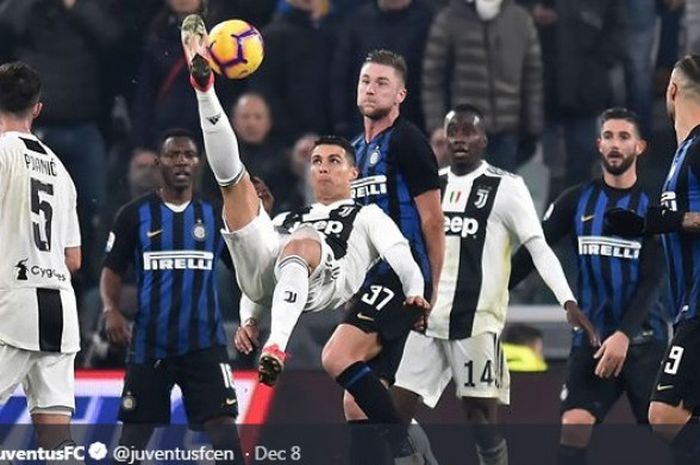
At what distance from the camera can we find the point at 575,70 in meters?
13.1

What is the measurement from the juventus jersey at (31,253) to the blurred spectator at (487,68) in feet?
13.6

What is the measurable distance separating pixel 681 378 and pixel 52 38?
5.54m

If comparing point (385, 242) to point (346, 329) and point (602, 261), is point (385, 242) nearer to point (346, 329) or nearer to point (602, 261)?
point (346, 329)

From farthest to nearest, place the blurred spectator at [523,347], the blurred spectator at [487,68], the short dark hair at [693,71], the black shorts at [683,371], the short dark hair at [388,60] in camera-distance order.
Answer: the blurred spectator at [487,68]
the blurred spectator at [523,347]
the short dark hair at [388,60]
the short dark hair at [693,71]
the black shorts at [683,371]

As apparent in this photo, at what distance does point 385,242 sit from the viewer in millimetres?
9758

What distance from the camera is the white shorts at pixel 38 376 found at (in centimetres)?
907

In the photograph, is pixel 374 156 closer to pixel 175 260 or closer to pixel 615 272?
pixel 175 260

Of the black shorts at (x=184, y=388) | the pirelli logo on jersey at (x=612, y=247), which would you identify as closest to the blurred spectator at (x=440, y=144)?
the pirelli logo on jersey at (x=612, y=247)

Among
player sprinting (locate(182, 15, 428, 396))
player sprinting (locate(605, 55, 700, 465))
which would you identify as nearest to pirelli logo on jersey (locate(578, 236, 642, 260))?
player sprinting (locate(182, 15, 428, 396))

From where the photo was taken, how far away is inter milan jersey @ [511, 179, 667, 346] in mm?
10922

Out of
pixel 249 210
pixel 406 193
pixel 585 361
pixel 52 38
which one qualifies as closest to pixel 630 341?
pixel 585 361

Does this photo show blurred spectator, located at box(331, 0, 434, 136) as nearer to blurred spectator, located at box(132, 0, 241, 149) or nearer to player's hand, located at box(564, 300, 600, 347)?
blurred spectator, located at box(132, 0, 241, 149)

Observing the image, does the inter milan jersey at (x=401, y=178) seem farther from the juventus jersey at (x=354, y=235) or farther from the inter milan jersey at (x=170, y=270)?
the inter milan jersey at (x=170, y=270)

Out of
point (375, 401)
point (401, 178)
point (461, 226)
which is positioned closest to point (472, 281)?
point (461, 226)
